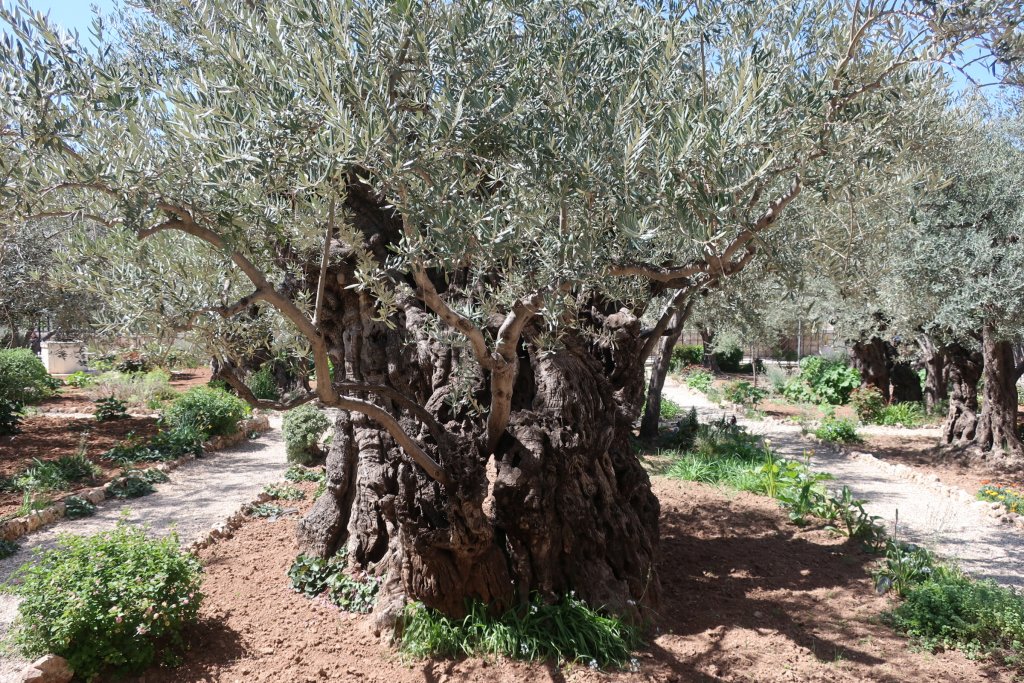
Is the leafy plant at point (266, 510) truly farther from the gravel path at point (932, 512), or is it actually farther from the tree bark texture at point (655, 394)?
the tree bark texture at point (655, 394)

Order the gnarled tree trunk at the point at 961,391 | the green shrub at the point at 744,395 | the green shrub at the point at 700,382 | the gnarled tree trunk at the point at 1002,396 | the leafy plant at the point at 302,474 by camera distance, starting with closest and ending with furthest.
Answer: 1. the leafy plant at the point at 302,474
2. the gnarled tree trunk at the point at 1002,396
3. the gnarled tree trunk at the point at 961,391
4. the green shrub at the point at 744,395
5. the green shrub at the point at 700,382

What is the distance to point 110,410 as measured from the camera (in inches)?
541

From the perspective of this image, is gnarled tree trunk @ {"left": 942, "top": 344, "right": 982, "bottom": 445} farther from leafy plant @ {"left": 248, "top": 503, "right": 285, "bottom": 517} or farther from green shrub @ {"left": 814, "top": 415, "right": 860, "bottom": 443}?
leafy plant @ {"left": 248, "top": 503, "right": 285, "bottom": 517}

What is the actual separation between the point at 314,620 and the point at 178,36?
14.3 ft

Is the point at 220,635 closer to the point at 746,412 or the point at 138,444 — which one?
the point at 138,444

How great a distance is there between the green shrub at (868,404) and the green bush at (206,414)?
14.3 metres

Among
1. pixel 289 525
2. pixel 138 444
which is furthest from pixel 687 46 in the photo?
pixel 138 444

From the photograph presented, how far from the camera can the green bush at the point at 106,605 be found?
415cm

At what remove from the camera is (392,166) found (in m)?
3.00

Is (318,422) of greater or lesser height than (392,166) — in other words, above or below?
below

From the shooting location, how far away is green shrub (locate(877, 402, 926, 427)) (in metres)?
16.7

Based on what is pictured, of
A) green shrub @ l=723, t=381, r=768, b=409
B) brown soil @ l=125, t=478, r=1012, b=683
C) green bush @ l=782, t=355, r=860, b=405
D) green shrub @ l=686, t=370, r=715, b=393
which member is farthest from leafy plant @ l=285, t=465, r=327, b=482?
green shrub @ l=686, t=370, r=715, b=393

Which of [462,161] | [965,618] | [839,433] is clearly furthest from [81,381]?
[965,618]

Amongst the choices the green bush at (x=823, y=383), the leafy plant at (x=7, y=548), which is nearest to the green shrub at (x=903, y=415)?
the green bush at (x=823, y=383)
